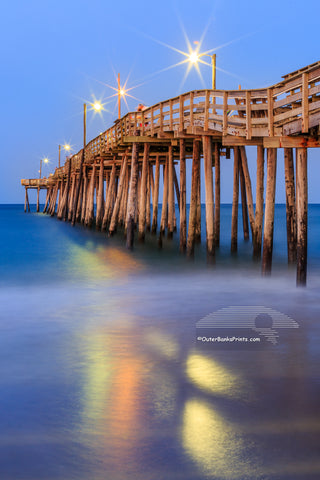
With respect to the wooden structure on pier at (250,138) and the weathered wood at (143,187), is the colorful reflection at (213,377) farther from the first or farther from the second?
the weathered wood at (143,187)

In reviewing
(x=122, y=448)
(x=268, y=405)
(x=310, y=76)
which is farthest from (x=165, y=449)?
(x=310, y=76)

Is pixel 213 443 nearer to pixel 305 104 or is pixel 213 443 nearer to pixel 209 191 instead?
pixel 305 104

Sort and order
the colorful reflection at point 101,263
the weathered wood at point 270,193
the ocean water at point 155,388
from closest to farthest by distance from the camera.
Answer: the ocean water at point 155,388 → the weathered wood at point 270,193 → the colorful reflection at point 101,263

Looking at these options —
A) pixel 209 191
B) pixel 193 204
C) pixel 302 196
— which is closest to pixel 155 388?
pixel 302 196

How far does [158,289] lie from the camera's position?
13.0 meters

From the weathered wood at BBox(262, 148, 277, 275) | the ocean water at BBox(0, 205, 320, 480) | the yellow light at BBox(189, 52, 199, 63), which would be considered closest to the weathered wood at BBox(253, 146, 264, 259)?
the weathered wood at BBox(262, 148, 277, 275)

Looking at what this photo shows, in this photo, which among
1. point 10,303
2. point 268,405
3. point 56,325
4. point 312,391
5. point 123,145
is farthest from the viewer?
point 123,145

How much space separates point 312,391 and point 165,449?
1.94 m

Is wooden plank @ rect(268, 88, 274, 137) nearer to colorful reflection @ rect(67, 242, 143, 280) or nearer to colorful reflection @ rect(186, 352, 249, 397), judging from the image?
colorful reflection @ rect(186, 352, 249, 397)

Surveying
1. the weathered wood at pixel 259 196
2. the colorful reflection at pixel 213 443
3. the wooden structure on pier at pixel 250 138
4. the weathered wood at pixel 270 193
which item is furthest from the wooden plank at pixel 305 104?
the colorful reflection at pixel 213 443

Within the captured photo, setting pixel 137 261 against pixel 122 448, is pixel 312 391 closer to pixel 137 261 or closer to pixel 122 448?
pixel 122 448

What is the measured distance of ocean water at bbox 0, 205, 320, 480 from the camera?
442cm

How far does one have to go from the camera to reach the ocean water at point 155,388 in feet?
14.5

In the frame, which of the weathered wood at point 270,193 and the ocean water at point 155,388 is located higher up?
the weathered wood at point 270,193
